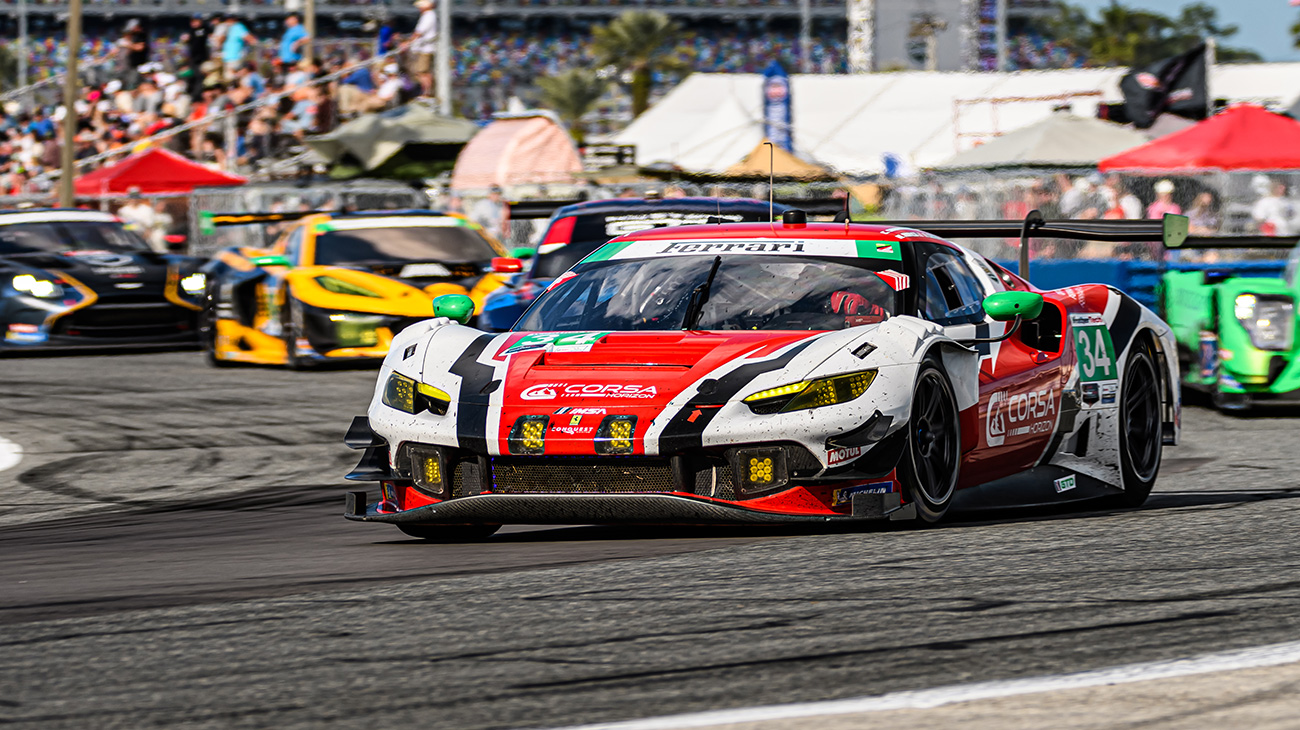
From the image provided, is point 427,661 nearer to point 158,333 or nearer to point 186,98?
point 158,333

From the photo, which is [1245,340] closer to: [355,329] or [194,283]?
[355,329]

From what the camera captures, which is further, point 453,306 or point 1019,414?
point 453,306

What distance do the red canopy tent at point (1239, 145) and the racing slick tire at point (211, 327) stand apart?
10.9 m

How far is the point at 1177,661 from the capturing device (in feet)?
13.2

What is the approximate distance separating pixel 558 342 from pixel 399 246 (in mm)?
9589

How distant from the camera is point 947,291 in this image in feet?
23.1

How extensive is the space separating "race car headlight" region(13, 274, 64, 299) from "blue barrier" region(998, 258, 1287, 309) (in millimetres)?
8577

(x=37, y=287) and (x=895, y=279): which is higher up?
(x=895, y=279)

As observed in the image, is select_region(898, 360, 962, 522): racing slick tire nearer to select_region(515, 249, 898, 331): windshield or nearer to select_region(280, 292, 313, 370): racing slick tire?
select_region(515, 249, 898, 331): windshield

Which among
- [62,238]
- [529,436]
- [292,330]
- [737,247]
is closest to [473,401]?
[529,436]

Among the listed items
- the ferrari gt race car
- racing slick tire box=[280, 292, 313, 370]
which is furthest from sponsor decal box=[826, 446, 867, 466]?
racing slick tire box=[280, 292, 313, 370]

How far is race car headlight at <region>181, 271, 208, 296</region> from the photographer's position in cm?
1770

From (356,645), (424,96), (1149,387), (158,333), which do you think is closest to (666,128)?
(424,96)

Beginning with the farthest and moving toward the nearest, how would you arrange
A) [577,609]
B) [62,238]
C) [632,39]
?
[632,39] < [62,238] < [577,609]
